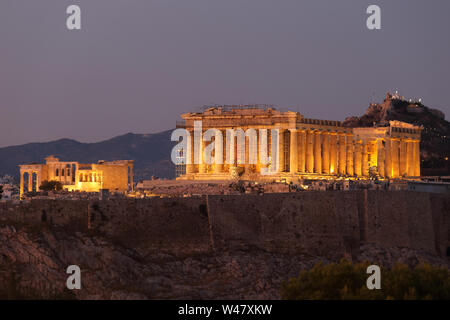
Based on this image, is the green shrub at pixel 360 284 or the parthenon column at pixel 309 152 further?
the parthenon column at pixel 309 152

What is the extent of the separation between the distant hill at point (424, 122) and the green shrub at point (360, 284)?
86432 millimetres

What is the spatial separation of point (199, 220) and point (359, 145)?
38.2 metres

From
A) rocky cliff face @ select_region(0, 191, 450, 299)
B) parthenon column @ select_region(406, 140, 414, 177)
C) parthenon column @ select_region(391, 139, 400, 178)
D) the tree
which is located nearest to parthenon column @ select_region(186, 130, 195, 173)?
the tree

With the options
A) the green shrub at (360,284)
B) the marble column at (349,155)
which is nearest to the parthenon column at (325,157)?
the marble column at (349,155)

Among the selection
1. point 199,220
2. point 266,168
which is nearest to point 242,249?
point 199,220

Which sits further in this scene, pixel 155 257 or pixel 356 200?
pixel 356 200

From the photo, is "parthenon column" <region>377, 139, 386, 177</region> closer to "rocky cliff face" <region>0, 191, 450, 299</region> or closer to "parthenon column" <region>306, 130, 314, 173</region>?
"parthenon column" <region>306, 130, 314, 173</region>

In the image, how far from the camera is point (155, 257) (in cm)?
6906

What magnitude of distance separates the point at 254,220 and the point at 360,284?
75.9ft

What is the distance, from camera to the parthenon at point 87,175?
10588 centimetres

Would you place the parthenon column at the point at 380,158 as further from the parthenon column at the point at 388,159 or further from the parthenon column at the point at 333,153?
the parthenon column at the point at 333,153

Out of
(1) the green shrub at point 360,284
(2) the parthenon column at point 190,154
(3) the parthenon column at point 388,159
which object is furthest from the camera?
(3) the parthenon column at point 388,159

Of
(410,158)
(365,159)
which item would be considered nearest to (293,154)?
(365,159)
